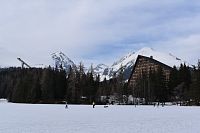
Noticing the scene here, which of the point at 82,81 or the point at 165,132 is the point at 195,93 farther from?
the point at 165,132

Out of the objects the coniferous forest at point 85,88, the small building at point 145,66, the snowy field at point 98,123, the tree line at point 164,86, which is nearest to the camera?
the snowy field at point 98,123

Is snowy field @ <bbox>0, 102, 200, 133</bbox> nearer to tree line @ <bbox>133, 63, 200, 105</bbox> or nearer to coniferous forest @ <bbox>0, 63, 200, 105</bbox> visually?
tree line @ <bbox>133, 63, 200, 105</bbox>

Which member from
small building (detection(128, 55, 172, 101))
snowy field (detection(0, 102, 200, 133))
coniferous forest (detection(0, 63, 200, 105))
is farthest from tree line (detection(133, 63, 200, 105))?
snowy field (detection(0, 102, 200, 133))

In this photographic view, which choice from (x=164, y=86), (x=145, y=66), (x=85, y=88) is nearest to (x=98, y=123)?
(x=85, y=88)

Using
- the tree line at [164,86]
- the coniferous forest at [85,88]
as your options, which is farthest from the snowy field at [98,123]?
the coniferous forest at [85,88]

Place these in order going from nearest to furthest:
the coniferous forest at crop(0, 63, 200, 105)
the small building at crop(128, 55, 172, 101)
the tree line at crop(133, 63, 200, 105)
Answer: the tree line at crop(133, 63, 200, 105)
the coniferous forest at crop(0, 63, 200, 105)
the small building at crop(128, 55, 172, 101)

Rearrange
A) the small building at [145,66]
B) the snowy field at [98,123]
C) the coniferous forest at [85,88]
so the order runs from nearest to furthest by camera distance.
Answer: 1. the snowy field at [98,123]
2. the coniferous forest at [85,88]
3. the small building at [145,66]

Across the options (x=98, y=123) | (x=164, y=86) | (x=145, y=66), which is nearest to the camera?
(x=98, y=123)

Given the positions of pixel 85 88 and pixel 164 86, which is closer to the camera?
pixel 85 88

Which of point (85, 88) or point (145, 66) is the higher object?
point (145, 66)

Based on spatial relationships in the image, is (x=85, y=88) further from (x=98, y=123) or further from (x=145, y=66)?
(x=98, y=123)

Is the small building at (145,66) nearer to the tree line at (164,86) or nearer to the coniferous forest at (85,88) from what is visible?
the tree line at (164,86)

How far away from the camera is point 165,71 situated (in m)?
141

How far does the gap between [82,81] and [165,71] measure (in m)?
36.6
